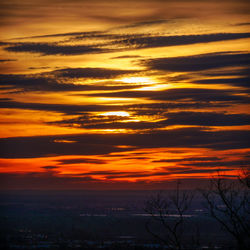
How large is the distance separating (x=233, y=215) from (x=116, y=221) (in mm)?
121513

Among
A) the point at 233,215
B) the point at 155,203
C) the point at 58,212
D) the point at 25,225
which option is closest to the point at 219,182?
the point at 233,215

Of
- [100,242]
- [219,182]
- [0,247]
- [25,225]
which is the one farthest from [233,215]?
[25,225]

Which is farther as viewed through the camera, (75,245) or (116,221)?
(116,221)

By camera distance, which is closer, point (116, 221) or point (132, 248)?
point (132, 248)

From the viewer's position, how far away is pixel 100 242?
109 m

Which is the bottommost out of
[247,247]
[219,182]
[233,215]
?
[247,247]

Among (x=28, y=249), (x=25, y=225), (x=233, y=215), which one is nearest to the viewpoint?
(x=233, y=215)

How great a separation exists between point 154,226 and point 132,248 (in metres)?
44.1

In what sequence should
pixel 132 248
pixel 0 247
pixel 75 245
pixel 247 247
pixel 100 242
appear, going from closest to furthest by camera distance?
pixel 247 247
pixel 0 247
pixel 132 248
pixel 75 245
pixel 100 242

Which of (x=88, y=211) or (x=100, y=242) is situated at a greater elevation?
(x=88, y=211)

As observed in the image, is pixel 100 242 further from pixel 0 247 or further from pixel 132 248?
pixel 0 247

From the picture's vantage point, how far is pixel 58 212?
150m

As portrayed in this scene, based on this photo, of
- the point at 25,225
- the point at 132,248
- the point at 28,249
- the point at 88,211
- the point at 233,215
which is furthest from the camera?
the point at 88,211

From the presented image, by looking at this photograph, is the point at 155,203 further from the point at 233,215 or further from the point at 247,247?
the point at 247,247
